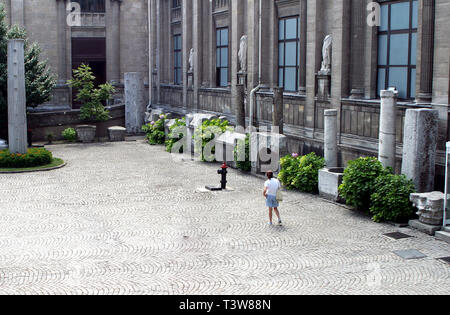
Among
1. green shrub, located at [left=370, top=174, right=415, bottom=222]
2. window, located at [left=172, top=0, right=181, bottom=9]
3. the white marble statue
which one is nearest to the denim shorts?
green shrub, located at [left=370, top=174, right=415, bottom=222]

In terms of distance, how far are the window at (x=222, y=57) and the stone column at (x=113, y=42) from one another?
1334 centimetres

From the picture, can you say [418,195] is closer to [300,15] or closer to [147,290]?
[147,290]

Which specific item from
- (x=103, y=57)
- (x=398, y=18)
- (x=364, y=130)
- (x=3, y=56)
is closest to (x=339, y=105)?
(x=364, y=130)

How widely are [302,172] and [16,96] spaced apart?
45.4 feet

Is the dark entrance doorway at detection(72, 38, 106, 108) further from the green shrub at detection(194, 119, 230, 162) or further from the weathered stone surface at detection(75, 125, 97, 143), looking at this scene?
the green shrub at detection(194, 119, 230, 162)

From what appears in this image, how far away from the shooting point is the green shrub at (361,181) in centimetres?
1756

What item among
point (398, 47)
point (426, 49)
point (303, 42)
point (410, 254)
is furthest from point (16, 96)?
point (410, 254)

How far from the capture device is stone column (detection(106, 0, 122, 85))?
4588 cm

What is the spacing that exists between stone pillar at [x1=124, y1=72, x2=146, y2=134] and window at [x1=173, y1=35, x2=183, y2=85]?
297 centimetres

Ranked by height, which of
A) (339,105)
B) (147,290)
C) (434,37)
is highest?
(434,37)

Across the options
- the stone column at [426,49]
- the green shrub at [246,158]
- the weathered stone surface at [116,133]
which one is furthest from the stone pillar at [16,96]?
the stone column at [426,49]

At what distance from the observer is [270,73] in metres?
29.4

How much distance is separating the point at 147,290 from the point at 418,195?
314 inches

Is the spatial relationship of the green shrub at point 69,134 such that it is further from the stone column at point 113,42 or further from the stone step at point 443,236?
the stone step at point 443,236
